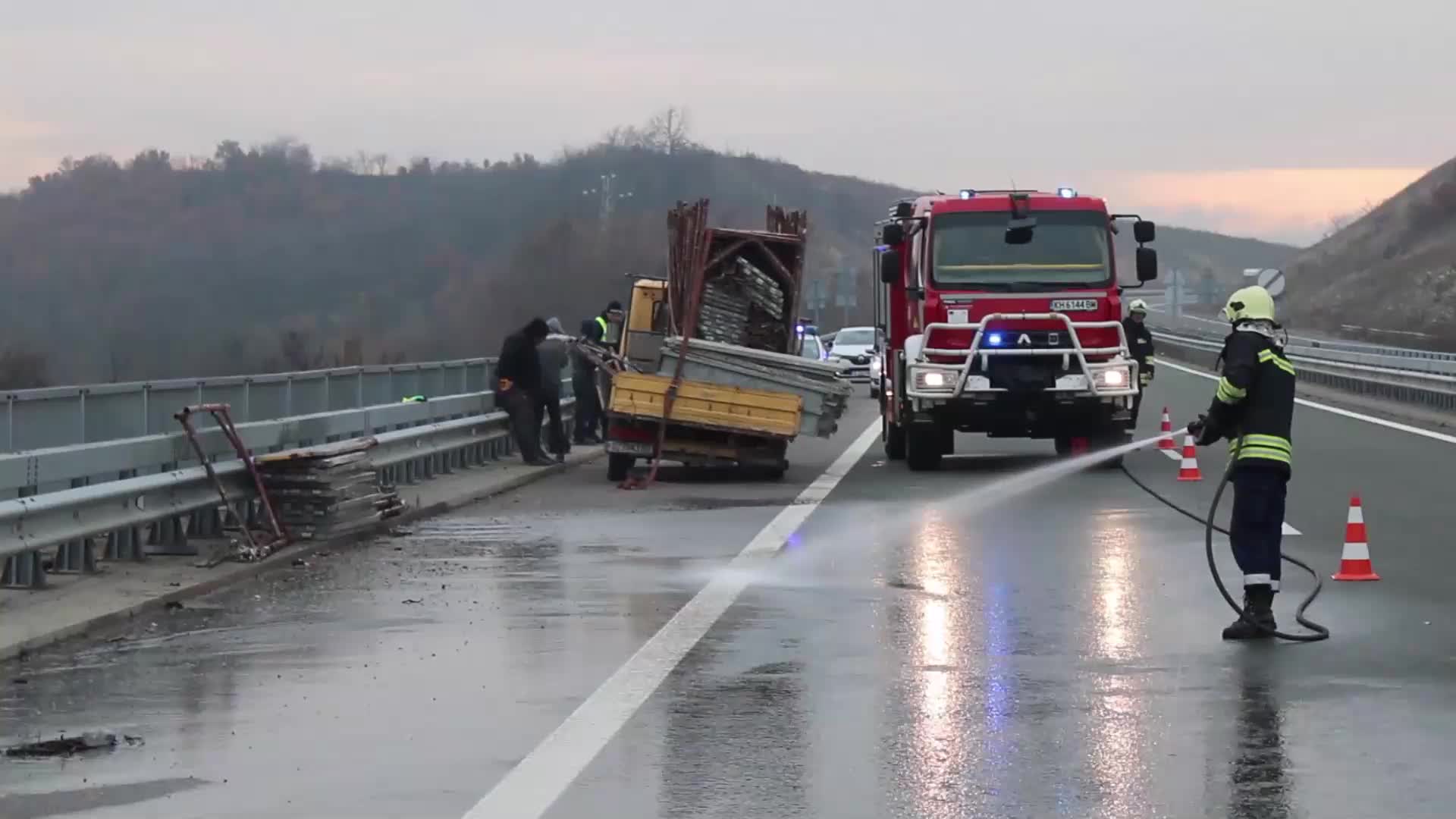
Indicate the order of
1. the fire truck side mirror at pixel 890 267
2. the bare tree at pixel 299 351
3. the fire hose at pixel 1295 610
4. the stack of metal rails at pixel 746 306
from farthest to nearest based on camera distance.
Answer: the bare tree at pixel 299 351
the fire truck side mirror at pixel 890 267
the stack of metal rails at pixel 746 306
the fire hose at pixel 1295 610

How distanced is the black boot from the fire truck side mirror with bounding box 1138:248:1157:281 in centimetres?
1264

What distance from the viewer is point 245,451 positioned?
15383 millimetres

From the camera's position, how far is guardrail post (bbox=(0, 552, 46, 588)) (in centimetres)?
1260

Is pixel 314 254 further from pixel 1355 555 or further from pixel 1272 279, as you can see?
pixel 1355 555

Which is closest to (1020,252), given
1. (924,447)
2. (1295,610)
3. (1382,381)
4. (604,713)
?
(924,447)

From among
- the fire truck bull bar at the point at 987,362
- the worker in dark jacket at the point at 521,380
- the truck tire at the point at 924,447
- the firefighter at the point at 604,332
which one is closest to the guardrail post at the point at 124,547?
the worker in dark jacket at the point at 521,380

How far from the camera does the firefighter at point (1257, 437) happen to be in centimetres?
1059

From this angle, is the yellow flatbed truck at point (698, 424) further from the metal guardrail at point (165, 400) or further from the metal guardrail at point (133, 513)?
the metal guardrail at point (165, 400)

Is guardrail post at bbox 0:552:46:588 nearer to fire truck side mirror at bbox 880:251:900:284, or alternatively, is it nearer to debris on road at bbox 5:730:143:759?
debris on road at bbox 5:730:143:759

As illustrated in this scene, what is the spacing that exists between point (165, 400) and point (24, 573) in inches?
125

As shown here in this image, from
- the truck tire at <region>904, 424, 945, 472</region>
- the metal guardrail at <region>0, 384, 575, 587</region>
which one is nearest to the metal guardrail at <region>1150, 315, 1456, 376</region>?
the truck tire at <region>904, 424, 945, 472</region>

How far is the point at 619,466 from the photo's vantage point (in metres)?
22.7

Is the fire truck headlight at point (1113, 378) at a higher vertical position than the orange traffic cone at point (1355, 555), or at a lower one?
higher

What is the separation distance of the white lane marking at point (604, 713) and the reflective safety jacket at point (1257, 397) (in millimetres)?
2884
